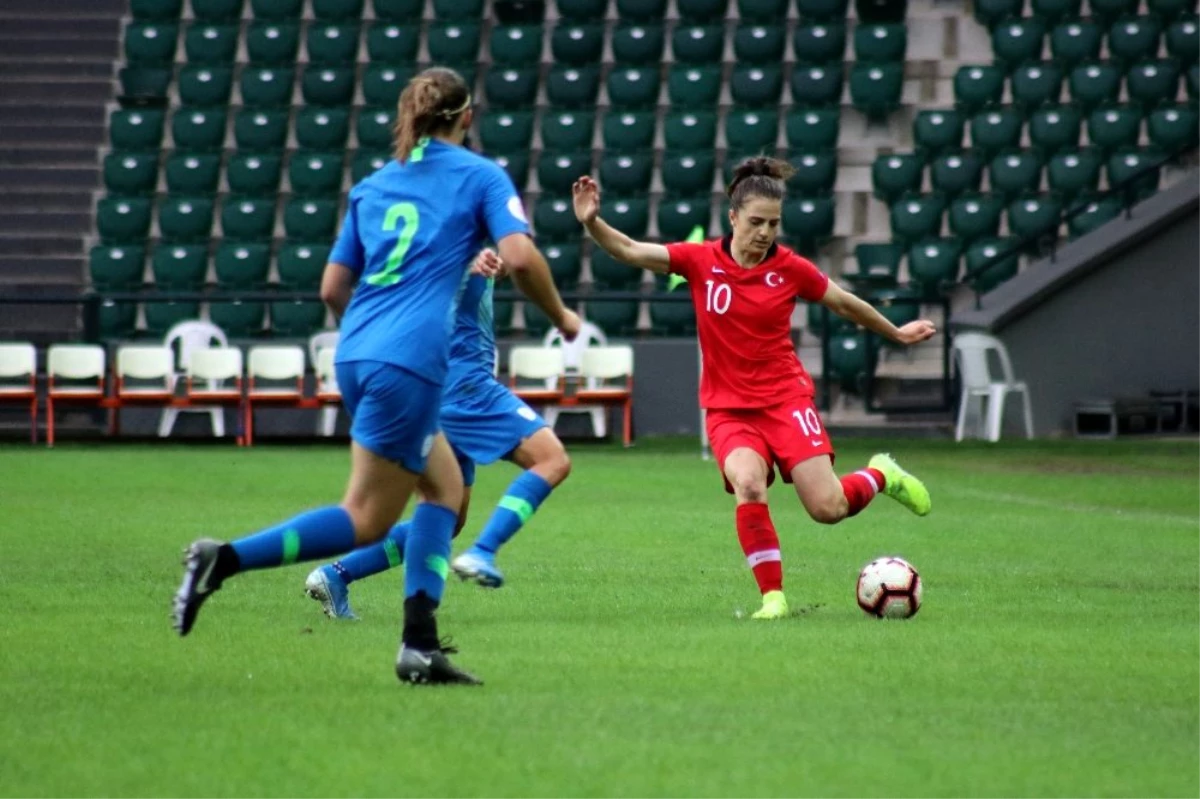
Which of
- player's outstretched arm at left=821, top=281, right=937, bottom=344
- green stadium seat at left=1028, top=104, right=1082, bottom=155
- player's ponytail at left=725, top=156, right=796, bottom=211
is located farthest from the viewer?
green stadium seat at left=1028, top=104, right=1082, bottom=155

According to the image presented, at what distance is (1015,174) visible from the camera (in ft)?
74.9

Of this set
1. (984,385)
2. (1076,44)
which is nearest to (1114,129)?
(1076,44)

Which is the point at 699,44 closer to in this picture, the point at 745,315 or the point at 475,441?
the point at 745,315

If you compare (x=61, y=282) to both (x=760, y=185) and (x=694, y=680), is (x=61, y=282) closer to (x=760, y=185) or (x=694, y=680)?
(x=760, y=185)

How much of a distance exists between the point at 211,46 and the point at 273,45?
814 mm

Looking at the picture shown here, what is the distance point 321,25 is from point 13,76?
4035 mm

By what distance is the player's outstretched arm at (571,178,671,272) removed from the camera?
300 inches

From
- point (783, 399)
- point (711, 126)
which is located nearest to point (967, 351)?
point (711, 126)

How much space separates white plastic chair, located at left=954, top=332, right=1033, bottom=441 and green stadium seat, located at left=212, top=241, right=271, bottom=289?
317 inches

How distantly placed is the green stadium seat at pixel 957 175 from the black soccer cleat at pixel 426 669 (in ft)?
57.5

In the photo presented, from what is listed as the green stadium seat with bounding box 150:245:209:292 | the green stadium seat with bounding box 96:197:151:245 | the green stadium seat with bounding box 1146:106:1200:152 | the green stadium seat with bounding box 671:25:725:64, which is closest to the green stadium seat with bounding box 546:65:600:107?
the green stadium seat with bounding box 671:25:725:64

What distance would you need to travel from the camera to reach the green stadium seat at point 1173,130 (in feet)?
74.6

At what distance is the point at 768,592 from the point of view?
830cm

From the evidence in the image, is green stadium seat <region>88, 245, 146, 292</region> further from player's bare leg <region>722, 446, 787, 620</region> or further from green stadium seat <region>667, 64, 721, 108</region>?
player's bare leg <region>722, 446, 787, 620</region>
